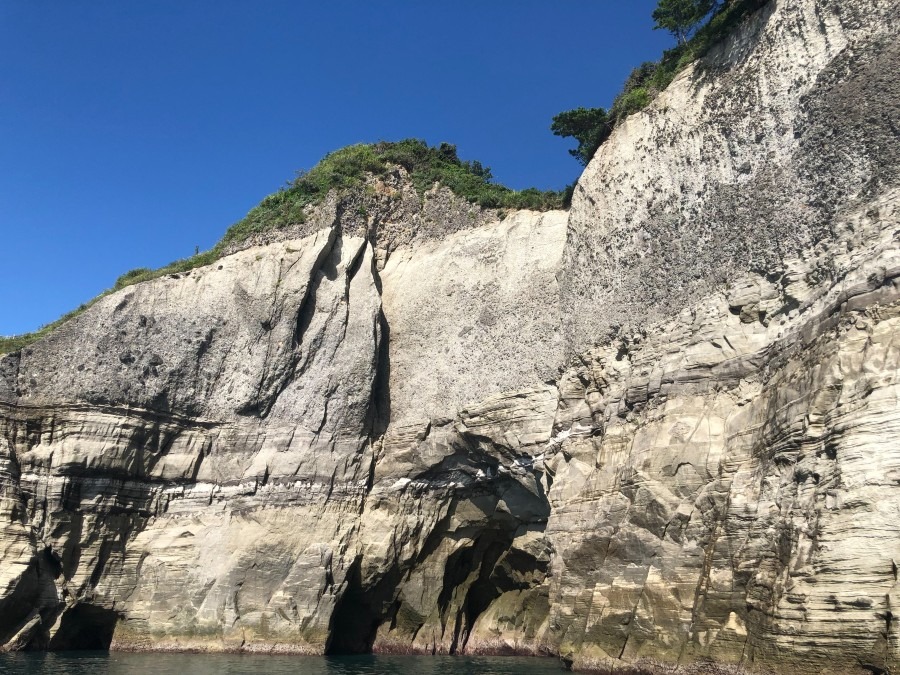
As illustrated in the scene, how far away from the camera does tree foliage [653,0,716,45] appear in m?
22.7

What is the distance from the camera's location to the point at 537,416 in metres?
21.7

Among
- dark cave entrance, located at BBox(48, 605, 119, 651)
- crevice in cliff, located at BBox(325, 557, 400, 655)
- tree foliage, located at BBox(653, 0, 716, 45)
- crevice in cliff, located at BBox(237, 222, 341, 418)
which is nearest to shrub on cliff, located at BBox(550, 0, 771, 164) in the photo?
tree foliage, located at BBox(653, 0, 716, 45)

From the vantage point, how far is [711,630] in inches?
540

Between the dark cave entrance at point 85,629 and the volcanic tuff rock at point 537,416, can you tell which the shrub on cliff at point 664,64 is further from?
the dark cave entrance at point 85,629

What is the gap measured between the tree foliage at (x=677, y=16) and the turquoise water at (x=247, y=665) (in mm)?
17921

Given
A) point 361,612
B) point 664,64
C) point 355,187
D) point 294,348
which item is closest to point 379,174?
point 355,187

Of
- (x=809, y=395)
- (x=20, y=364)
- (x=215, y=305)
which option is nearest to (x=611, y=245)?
(x=809, y=395)

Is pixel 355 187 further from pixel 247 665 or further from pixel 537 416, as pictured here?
pixel 247 665

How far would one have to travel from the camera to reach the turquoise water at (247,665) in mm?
18078

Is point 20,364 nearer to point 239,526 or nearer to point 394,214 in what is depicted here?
point 239,526

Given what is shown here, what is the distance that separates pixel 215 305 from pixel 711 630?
18.6 metres

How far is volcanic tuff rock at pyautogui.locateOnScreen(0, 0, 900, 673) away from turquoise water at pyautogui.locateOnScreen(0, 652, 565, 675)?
1.18 m

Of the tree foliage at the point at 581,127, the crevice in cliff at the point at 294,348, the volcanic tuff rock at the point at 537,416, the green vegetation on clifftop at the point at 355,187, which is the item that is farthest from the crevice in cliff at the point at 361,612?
the tree foliage at the point at 581,127

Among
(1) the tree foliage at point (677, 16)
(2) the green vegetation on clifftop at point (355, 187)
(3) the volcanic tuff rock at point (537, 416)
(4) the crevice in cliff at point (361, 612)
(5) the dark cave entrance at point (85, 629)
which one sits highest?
(1) the tree foliage at point (677, 16)
